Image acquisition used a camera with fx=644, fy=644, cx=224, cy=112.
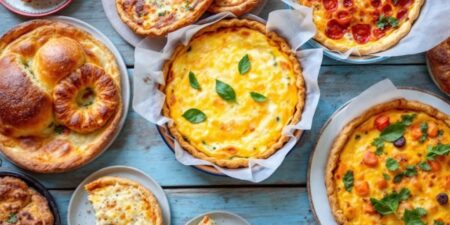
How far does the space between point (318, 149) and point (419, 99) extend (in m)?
0.82

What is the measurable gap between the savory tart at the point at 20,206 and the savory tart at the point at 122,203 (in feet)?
1.14

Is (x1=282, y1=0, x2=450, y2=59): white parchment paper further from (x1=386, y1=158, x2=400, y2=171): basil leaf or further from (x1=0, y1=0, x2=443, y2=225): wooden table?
(x1=386, y1=158, x2=400, y2=171): basil leaf

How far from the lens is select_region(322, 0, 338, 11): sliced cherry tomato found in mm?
4758

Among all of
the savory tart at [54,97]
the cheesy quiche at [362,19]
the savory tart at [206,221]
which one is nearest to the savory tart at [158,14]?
the savory tart at [54,97]

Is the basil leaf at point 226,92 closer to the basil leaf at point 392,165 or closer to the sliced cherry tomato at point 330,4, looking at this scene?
the sliced cherry tomato at point 330,4

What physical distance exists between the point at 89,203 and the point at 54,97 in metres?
0.83

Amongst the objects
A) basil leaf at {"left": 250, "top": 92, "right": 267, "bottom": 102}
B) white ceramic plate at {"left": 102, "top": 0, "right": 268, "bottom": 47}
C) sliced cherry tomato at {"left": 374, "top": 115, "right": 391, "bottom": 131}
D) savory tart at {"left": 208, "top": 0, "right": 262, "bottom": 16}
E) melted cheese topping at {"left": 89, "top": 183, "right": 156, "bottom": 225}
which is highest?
savory tart at {"left": 208, "top": 0, "right": 262, "bottom": 16}

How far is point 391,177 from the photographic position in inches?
178

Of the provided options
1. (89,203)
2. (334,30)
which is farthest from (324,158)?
(89,203)

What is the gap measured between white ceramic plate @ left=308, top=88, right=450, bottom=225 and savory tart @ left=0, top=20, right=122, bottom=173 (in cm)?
148

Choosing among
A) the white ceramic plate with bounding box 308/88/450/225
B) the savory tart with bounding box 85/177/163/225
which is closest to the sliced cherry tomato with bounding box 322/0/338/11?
the white ceramic plate with bounding box 308/88/450/225

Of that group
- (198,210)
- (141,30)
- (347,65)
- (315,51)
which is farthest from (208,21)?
(198,210)

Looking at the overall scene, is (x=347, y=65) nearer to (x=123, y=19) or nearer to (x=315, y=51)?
(x=315, y=51)

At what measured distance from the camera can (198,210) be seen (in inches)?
190
